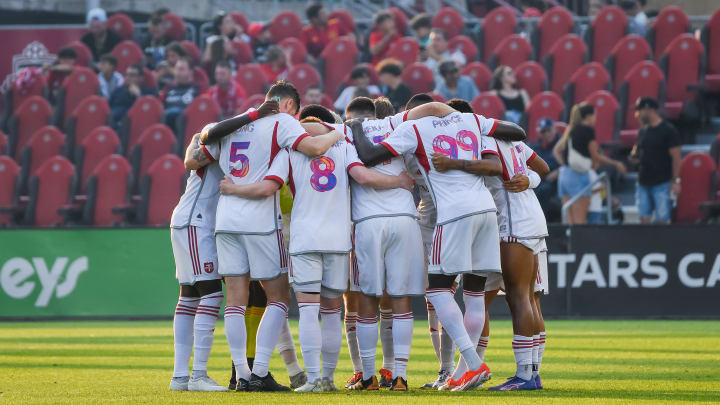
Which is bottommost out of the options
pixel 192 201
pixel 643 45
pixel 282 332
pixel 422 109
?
pixel 282 332

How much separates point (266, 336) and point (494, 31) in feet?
45.2

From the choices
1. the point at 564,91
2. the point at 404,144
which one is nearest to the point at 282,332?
the point at 404,144

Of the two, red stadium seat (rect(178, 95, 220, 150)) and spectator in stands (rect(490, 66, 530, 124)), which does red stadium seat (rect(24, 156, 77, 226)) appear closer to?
red stadium seat (rect(178, 95, 220, 150))

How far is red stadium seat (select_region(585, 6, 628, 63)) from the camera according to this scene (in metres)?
19.8

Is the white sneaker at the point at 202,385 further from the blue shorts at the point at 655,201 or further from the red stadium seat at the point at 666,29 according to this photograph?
the red stadium seat at the point at 666,29

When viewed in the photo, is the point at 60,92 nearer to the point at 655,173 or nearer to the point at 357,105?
the point at 655,173

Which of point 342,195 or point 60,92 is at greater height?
point 60,92

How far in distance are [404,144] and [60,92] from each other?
14.7 metres

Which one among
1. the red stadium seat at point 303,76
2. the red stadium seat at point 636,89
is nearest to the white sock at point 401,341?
the red stadium seat at point 636,89

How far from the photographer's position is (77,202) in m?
19.7

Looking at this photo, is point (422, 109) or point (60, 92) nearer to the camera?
point (422, 109)

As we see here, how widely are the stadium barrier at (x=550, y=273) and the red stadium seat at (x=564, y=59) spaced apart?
14.8ft

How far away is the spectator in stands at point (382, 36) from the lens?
20438 millimetres

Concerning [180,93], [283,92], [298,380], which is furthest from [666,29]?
[298,380]
